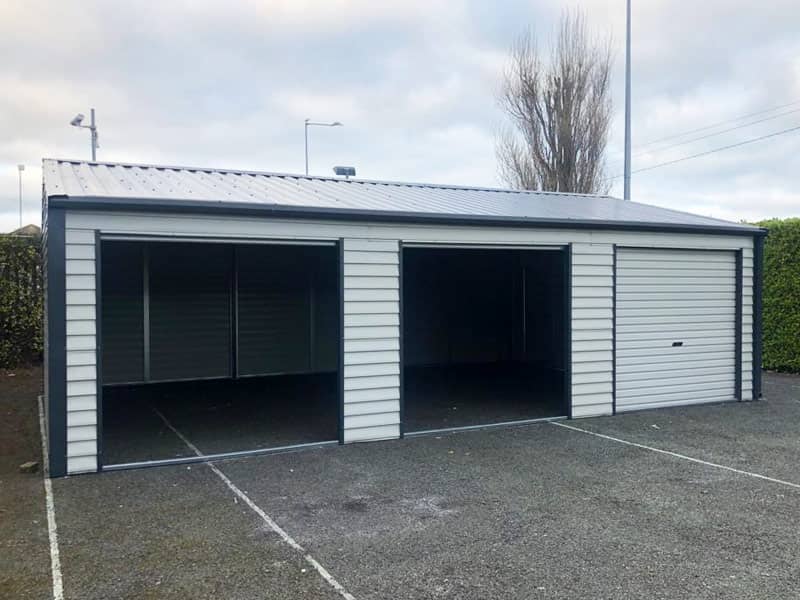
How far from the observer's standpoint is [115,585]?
11.5ft

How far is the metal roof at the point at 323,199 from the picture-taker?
6.03 meters

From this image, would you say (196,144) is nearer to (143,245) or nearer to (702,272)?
(143,245)

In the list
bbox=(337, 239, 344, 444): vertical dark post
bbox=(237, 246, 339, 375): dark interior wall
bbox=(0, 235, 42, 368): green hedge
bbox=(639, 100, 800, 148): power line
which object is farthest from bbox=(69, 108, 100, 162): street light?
bbox=(639, 100, 800, 148): power line

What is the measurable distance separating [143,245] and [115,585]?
8160 mm

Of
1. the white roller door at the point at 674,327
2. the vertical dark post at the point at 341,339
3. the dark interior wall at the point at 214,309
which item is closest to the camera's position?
the vertical dark post at the point at 341,339

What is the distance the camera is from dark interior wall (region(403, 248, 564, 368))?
13.4 meters

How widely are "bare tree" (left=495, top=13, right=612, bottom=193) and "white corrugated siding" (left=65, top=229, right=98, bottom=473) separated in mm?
15824

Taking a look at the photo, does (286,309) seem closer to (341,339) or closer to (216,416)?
(216,416)

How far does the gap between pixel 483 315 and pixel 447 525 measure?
10018 mm

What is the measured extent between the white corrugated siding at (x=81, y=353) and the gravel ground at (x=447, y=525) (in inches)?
11.3

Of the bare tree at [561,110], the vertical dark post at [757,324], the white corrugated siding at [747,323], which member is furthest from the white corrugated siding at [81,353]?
the bare tree at [561,110]

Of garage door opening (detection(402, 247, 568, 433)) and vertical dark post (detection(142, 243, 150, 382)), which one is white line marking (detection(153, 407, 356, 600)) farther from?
garage door opening (detection(402, 247, 568, 433))

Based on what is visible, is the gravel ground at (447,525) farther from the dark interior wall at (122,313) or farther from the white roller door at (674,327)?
the dark interior wall at (122,313)

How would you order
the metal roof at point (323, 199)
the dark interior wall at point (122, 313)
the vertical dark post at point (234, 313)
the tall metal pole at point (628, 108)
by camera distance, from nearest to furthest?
1. the metal roof at point (323, 199)
2. the dark interior wall at point (122, 313)
3. the vertical dark post at point (234, 313)
4. the tall metal pole at point (628, 108)
